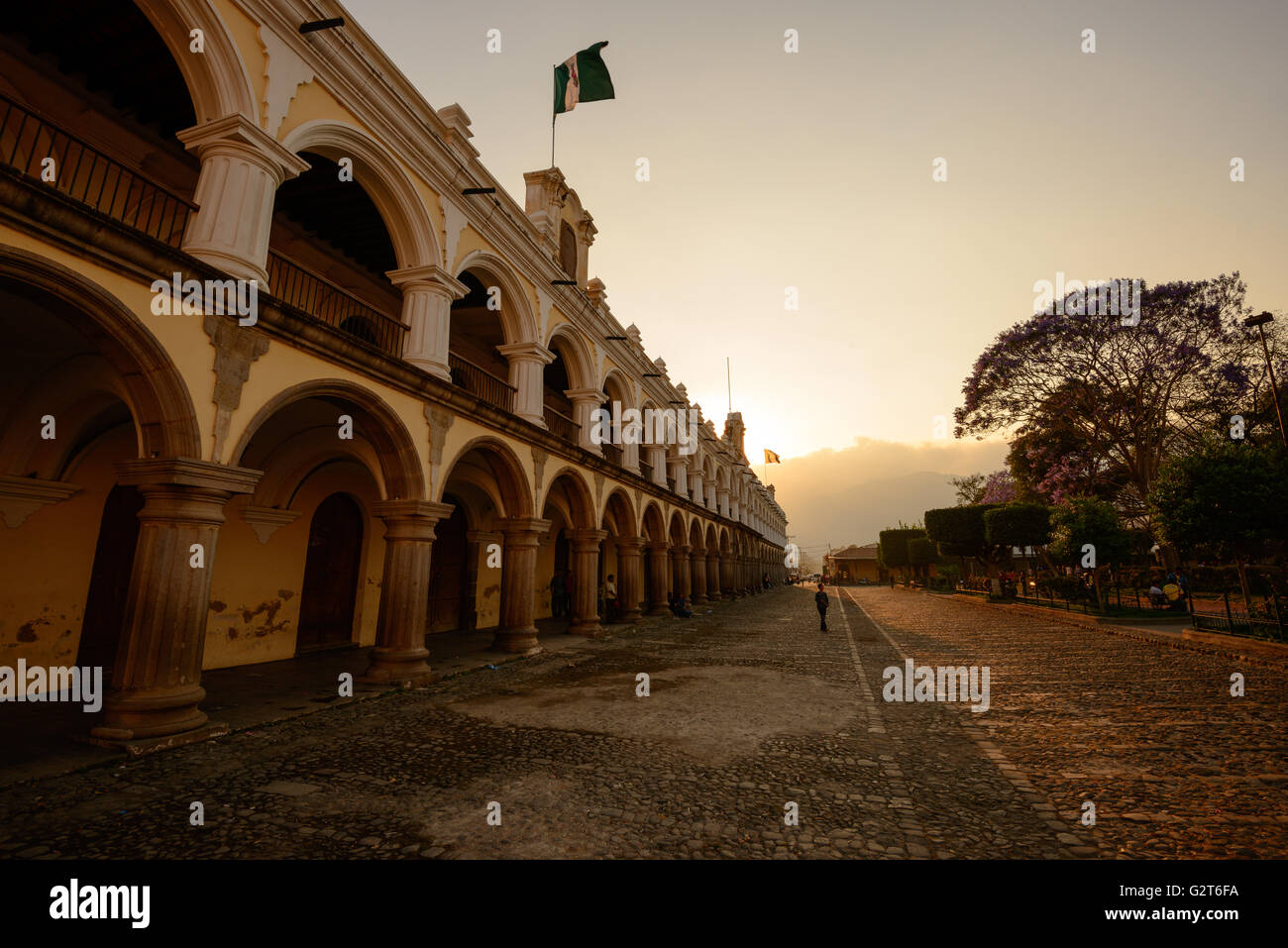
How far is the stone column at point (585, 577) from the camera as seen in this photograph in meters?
14.9

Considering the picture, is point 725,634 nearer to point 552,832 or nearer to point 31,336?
point 552,832

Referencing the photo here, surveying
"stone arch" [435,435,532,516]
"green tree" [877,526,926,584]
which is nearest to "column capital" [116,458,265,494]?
"stone arch" [435,435,532,516]

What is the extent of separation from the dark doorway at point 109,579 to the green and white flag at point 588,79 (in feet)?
37.3

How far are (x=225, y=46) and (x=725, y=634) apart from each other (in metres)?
14.8

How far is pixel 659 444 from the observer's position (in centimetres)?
2217

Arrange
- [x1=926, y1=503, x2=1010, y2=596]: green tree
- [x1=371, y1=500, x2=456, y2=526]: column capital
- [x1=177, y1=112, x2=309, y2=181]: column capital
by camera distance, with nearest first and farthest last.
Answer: [x1=177, y1=112, x2=309, y2=181]: column capital, [x1=371, y1=500, x2=456, y2=526]: column capital, [x1=926, y1=503, x2=1010, y2=596]: green tree

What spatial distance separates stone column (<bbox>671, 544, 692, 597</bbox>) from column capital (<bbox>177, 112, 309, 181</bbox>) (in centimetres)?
1900

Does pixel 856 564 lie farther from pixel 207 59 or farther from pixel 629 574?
pixel 207 59

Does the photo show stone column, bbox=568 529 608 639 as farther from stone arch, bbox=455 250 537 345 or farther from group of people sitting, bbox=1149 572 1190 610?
group of people sitting, bbox=1149 572 1190 610

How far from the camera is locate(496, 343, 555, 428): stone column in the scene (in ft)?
41.0

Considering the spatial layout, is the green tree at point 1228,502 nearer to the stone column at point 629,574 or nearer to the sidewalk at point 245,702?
the stone column at point 629,574

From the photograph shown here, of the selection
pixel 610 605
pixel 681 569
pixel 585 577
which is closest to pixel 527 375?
pixel 585 577
